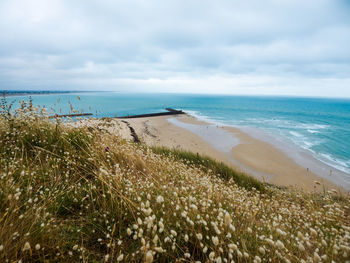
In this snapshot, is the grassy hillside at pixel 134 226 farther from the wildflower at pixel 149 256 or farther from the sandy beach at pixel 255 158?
the sandy beach at pixel 255 158

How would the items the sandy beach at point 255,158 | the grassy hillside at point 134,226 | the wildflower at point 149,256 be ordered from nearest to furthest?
the wildflower at point 149,256 → the grassy hillside at point 134,226 → the sandy beach at point 255,158

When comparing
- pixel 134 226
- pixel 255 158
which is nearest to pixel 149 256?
pixel 134 226

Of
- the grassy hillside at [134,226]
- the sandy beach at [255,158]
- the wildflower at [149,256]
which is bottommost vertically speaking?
the sandy beach at [255,158]

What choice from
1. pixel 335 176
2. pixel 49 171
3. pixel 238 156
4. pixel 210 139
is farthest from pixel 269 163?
pixel 49 171

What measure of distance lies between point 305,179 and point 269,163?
11.1ft

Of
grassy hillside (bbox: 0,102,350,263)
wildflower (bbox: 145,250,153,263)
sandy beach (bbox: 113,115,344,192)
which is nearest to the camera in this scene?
wildflower (bbox: 145,250,153,263)

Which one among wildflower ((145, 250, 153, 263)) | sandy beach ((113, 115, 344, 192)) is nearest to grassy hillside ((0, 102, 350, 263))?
wildflower ((145, 250, 153, 263))

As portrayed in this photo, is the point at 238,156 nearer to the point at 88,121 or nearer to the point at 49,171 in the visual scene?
the point at 88,121

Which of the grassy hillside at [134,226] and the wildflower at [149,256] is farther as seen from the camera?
the grassy hillside at [134,226]

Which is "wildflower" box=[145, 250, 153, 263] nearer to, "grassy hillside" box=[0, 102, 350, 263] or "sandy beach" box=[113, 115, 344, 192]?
"grassy hillside" box=[0, 102, 350, 263]

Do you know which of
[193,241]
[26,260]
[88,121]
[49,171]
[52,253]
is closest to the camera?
[26,260]

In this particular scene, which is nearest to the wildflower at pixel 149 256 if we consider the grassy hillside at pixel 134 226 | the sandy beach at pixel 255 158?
the grassy hillside at pixel 134 226

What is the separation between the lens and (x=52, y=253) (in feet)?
6.26

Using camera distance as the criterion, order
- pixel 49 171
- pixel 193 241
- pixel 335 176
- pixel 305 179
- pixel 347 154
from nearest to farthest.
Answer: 1. pixel 193 241
2. pixel 49 171
3. pixel 305 179
4. pixel 335 176
5. pixel 347 154
